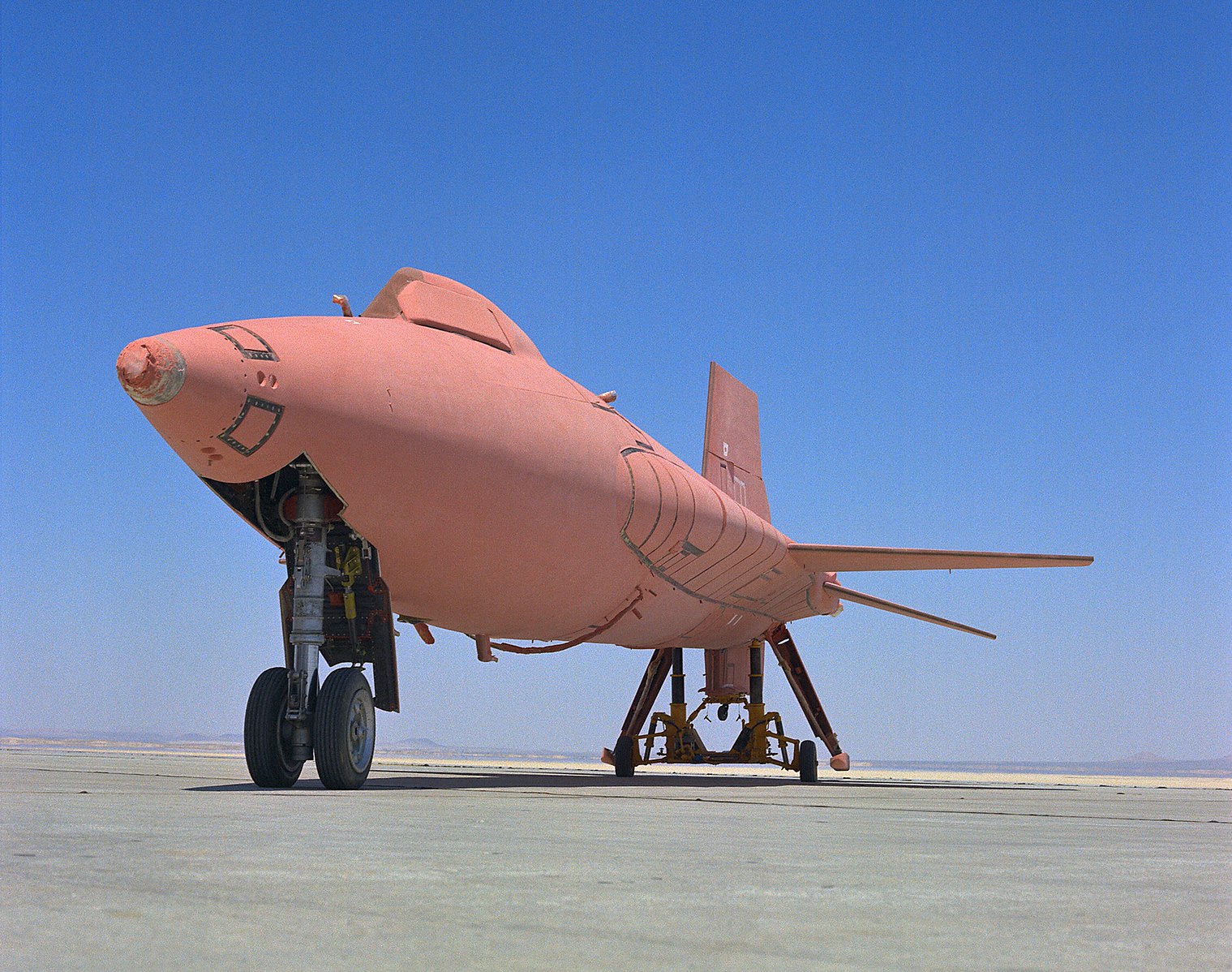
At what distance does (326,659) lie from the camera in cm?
980

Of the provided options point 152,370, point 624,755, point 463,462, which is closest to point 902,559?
point 624,755

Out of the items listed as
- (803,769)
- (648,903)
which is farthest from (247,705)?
(803,769)

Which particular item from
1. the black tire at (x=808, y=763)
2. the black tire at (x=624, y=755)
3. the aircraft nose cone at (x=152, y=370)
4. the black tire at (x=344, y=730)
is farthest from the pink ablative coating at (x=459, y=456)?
the black tire at (x=624, y=755)

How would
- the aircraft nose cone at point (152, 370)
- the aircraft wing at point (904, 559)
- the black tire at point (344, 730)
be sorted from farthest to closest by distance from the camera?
the aircraft wing at point (904, 559) → the black tire at point (344, 730) → the aircraft nose cone at point (152, 370)

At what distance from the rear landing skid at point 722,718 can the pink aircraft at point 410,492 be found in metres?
4.29

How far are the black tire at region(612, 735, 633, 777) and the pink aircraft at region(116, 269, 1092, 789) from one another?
444 centimetres

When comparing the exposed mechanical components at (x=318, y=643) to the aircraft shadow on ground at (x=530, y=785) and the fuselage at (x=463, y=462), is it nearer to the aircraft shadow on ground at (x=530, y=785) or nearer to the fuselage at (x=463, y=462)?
the aircraft shadow on ground at (x=530, y=785)

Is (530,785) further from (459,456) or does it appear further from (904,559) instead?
(904,559)

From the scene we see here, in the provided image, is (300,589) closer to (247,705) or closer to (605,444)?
(247,705)

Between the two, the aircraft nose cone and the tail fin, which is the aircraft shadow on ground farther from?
the tail fin

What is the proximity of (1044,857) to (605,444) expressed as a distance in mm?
8201

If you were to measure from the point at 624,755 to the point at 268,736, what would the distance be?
33.9 ft

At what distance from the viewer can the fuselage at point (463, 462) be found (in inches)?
348

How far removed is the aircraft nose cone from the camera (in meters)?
8.27
